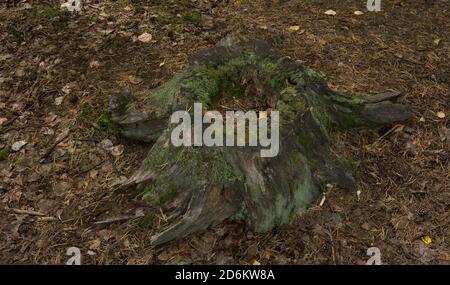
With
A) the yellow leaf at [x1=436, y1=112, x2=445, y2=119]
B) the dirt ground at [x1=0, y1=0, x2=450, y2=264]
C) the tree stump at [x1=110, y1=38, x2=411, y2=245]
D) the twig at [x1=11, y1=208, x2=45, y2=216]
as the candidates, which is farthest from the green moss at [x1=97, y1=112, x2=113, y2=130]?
the yellow leaf at [x1=436, y1=112, x2=445, y2=119]

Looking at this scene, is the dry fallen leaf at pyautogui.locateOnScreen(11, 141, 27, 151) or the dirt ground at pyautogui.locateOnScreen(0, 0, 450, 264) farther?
the dry fallen leaf at pyautogui.locateOnScreen(11, 141, 27, 151)

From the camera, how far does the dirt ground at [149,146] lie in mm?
3766

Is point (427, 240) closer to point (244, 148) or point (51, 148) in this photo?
point (244, 148)

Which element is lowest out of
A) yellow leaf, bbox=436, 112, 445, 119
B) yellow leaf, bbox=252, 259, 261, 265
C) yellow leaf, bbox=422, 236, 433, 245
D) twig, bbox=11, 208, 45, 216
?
yellow leaf, bbox=422, 236, 433, 245

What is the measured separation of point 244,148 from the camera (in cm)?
362

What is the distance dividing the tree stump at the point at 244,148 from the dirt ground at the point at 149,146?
6.1 inches

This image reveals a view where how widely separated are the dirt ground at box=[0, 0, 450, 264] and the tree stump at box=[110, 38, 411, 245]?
0.51 ft

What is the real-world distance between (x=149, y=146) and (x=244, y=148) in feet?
3.90

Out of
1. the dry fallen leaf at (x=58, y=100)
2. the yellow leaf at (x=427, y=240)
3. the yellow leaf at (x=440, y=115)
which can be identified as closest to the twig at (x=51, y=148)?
the dry fallen leaf at (x=58, y=100)

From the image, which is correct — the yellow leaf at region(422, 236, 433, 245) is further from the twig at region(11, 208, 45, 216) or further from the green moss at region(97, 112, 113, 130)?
the twig at region(11, 208, 45, 216)

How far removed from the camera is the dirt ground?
377 centimetres

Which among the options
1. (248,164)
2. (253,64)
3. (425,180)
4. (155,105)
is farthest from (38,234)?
(425,180)

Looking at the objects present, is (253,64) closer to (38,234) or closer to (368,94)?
(368,94)

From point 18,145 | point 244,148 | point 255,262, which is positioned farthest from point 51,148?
point 255,262
